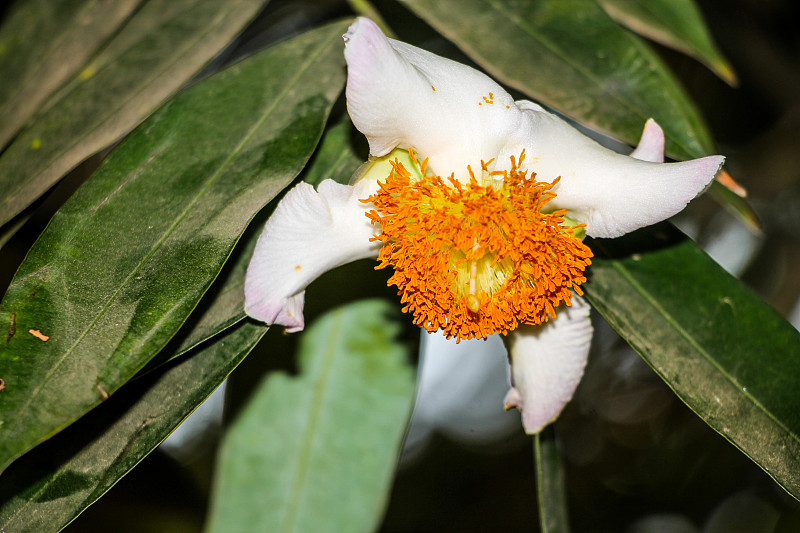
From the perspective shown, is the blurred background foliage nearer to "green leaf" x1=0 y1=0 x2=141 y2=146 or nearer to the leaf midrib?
the leaf midrib

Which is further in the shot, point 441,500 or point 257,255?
point 441,500

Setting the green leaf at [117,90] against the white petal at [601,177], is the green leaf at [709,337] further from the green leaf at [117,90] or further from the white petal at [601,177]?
the green leaf at [117,90]

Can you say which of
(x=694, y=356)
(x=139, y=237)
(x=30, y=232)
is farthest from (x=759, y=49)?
(x=30, y=232)

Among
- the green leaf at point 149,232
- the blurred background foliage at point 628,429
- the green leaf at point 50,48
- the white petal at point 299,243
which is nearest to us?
the green leaf at point 149,232

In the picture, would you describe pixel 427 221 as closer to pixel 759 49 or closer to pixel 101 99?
pixel 101 99

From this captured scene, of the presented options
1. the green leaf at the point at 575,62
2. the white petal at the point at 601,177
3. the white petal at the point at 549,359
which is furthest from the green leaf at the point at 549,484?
the green leaf at the point at 575,62

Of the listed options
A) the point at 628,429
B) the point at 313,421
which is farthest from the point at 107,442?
the point at 628,429
